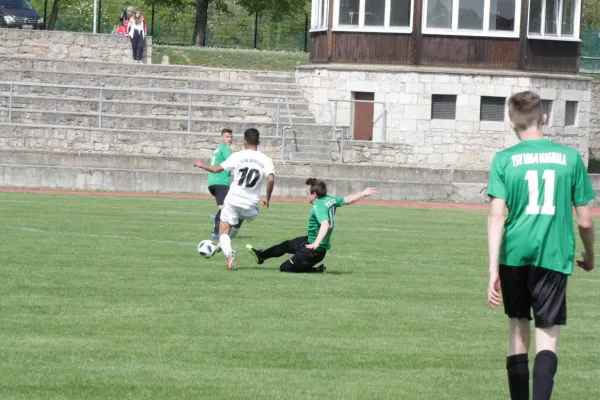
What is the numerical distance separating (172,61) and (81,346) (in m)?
41.1

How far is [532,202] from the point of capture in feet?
24.5

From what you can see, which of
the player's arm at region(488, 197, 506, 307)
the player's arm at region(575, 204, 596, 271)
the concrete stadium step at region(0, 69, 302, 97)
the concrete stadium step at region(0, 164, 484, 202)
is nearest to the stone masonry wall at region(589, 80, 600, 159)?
the concrete stadium step at region(0, 69, 302, 97)

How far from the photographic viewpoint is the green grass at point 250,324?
8633mm

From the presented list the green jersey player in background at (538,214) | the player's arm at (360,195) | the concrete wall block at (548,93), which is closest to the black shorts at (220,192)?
the player's arm at (360,195)

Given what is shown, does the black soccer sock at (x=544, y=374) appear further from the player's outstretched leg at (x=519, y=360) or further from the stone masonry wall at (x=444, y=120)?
the stone masonry wall at (x=444, y=120)

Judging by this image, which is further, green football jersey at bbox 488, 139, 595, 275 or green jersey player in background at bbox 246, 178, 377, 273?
green jersey player in background at bbox 246, 178, 377, 273

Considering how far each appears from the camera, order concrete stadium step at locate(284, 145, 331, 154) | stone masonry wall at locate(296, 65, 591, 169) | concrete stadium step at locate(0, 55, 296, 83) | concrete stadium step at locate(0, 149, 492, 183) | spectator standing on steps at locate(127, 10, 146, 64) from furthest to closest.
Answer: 1. spectator standing on steps at locate(127, 10, 146, 64)
2. concrete stadium step at locate(0, 55, 296, 83)
3. stone masonry wall at locate(296, 65, 591, 169)
4. concrete stadium step at locate(284, 145, 331, 154)
5. concrete stadium step at locate(0, 149, 492, 183)

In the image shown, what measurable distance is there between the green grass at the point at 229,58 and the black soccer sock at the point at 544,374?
43.5 metres

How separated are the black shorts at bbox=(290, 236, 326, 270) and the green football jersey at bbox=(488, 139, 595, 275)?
8047 mm

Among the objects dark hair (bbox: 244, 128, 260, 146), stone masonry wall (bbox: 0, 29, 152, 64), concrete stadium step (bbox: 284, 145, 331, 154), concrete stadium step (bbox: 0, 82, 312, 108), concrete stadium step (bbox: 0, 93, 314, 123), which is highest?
stone masonry wall (bbox: 0, 29, 152, 64)

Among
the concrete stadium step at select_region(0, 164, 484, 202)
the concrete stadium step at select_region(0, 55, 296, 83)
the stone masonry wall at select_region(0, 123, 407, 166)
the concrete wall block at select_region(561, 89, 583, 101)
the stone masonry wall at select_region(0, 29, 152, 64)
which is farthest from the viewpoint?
the stone masonry wall at select_region(0, 29, 152, 64)

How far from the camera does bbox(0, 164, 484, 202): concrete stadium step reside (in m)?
32.4

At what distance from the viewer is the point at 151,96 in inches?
1594

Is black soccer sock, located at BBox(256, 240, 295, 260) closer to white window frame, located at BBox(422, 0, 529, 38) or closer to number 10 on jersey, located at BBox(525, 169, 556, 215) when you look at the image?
number 10 on jersey, located at BBox(525, 169, 556, 215)
